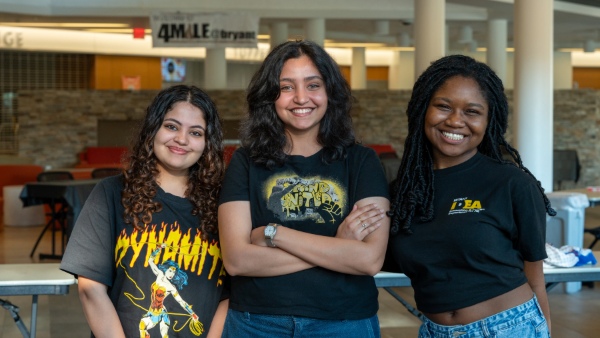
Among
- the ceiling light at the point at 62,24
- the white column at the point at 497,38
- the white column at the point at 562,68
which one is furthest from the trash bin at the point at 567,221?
the white column at the point at 562,68

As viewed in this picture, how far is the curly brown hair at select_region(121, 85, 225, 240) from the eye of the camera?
8.11 feet

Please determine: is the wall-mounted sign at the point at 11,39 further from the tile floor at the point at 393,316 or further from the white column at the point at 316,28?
the tile floor at the point at 393,316

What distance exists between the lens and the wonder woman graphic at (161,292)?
2.44 m

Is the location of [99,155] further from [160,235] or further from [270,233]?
[270,233]

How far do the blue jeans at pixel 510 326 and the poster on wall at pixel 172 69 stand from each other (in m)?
23.1

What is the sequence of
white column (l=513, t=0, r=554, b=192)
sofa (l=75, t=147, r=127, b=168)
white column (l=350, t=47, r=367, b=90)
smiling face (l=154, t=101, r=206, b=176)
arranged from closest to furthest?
smiling face (l=154, t=101, r=206, b=176), white column (l=513, t=0, r=554, b=192), sofa (l=75, t=147, r=127, b=168), white column (l=350, t=47, r=367, b=90)

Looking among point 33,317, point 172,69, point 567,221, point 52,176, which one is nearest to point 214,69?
point 172,69

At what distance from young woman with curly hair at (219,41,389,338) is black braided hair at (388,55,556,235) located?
0.08 meters

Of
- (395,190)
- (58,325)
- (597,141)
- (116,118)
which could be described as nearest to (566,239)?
(58,325)

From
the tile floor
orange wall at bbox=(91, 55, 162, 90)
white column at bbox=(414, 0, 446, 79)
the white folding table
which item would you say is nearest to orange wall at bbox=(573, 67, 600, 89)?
orange wall at bbox=(91, 55, 162, 90)

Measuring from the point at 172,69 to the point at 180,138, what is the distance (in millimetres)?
23355

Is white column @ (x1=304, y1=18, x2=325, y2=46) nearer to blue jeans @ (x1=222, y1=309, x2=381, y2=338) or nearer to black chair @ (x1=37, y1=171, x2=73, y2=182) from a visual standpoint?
black chair @ (x1=37, y1=171, x2=73, y2=182)

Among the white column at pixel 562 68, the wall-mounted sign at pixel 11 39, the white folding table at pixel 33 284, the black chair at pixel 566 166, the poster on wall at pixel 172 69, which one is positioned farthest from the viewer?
the white column at pixel 562 68

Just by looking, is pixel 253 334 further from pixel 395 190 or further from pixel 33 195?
pixel 33 195
